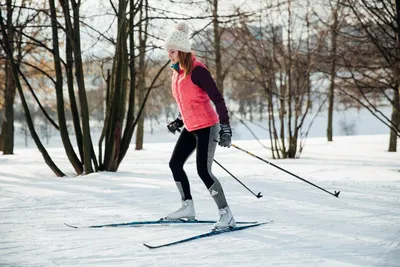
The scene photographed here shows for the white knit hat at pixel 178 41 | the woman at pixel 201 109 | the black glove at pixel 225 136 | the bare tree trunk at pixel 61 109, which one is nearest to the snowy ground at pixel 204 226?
the woman at pixel 201 109

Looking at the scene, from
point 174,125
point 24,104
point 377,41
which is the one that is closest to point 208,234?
point 174,125

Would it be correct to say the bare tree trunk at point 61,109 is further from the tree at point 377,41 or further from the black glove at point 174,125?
the tree at point 377,41

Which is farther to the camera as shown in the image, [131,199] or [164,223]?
[131,199]

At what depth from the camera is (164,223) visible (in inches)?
144

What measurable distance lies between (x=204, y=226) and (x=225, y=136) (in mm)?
826

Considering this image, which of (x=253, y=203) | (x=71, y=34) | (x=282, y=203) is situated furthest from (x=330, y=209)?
(x=71, y=34)

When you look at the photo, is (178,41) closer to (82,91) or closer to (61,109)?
(82,91)

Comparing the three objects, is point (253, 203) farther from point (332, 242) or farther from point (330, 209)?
point (332, 242)

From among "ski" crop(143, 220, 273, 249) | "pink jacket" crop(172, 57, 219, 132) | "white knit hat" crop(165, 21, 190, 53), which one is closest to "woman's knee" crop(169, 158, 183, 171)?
"pink jacket" crop(172, 57, 219, 132)

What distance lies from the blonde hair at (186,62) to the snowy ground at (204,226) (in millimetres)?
1312

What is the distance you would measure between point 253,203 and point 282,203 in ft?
1.00

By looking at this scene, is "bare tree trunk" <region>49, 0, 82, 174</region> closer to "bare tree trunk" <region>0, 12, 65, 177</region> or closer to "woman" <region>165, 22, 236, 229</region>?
"bare tree trunk" <region>0, 12, 65, 177</region>

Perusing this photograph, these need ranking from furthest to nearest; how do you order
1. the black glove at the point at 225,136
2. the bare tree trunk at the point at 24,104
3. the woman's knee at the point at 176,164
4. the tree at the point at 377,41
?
the tree at the point at 377,41 → the bare tree trunk at the point at 24,104 → the woman's knee at the point at 176,164 → the black glove at the point at 225,136

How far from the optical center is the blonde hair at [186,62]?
3.43m
